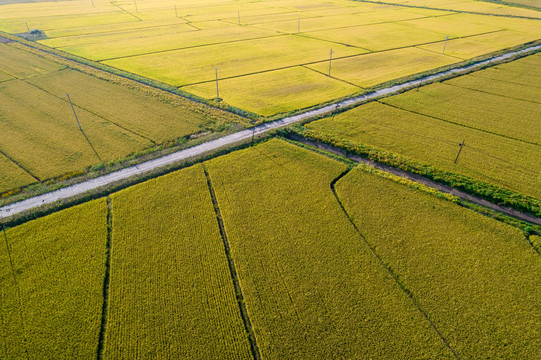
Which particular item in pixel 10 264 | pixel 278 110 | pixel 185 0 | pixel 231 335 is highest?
pixel 185 0

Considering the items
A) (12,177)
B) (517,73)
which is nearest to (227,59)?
(12,177)

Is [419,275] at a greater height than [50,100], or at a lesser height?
lesser

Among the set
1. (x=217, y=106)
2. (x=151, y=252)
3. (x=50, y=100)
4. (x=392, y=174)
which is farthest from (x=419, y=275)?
(x=50, y=100)

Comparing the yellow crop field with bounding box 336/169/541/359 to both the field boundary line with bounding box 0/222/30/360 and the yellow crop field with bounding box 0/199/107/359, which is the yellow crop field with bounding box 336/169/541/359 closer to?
the yellow crop field with bounding box 0/199/107/359

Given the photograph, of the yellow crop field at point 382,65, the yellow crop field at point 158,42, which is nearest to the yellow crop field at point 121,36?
the yellow crop field at point 158,42

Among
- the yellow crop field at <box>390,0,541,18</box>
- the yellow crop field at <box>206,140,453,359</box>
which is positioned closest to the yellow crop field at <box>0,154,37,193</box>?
the yellow crop field at <box>206,140,453,359</box>

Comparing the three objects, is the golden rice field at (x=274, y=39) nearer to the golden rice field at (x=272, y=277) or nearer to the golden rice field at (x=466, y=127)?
the golden rice field at (x=466, y=127)

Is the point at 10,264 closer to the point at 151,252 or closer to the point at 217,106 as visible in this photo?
the point at 151,252

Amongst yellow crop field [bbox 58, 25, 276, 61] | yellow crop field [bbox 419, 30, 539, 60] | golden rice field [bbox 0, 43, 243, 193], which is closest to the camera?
golden rice field [bbox 0, 43, 243, 193]
